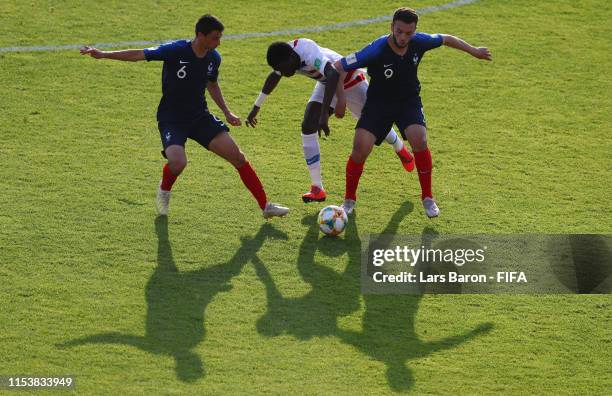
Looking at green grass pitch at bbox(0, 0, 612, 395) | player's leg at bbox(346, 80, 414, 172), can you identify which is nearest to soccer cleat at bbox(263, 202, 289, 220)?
green grass pitch at bbox(0, 0, 612, 395)

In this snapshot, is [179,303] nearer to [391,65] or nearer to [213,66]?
[213,66]

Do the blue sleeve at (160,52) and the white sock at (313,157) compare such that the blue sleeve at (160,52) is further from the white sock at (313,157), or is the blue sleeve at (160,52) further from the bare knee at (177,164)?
the white sock at (313,157)

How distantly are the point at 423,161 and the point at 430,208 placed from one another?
0.54m

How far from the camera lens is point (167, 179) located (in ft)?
38.5

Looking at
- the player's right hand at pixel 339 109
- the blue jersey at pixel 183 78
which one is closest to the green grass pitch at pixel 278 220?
the blue jersey at pixel 183 78

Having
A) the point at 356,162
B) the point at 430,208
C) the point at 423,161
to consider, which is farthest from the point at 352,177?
the point at 430,208

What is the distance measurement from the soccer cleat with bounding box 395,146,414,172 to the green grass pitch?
5.4 inches

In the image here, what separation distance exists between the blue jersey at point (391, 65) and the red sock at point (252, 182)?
1485 millimetres

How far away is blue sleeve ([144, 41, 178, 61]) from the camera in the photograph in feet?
36.9

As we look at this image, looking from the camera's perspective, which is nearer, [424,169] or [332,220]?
[332,220]

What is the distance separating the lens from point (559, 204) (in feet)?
40.5

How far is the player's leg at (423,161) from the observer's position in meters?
11.7

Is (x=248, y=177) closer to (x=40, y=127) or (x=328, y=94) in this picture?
(x=328, y=94)

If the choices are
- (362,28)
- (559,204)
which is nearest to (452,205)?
(559,204)
